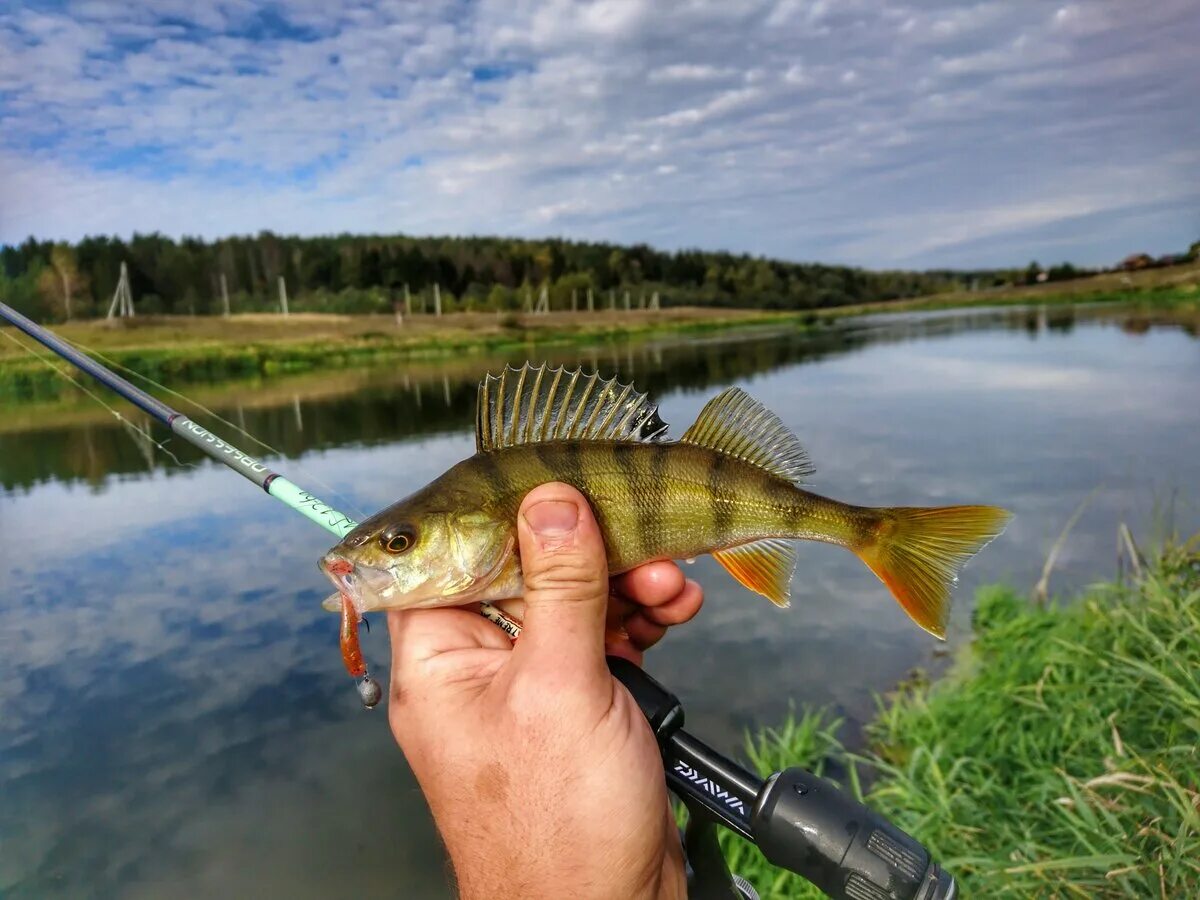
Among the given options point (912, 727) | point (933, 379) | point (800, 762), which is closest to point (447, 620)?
point (800, 762)

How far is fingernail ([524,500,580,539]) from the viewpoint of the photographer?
6.78 feet

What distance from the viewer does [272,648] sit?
8688mm

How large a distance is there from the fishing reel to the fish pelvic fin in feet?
2.30

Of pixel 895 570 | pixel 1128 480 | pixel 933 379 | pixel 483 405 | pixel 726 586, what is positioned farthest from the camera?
pixel 933 379

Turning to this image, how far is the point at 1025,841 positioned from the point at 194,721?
7.51 m

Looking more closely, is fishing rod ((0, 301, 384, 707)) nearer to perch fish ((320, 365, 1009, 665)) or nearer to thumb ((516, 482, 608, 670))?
perch fish ((320, 365, 1009, 665))

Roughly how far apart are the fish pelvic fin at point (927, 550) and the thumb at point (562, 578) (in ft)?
3.14

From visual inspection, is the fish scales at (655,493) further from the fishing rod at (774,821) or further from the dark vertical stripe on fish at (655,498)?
the fishing rod at (774,821)

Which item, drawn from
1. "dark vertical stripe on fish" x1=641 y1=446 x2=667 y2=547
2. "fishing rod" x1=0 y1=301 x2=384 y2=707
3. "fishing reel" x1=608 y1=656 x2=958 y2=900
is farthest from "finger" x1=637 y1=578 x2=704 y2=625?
"fishing rod" x1=0 y1=301 x2=384 y2=707

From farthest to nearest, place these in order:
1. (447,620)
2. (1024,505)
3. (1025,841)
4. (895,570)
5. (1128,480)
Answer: (1128,480) < (1024,505) < (1025,841) < (895,570) < (447,620)

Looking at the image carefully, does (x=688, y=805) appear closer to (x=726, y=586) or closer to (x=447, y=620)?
(x=447, y=620)

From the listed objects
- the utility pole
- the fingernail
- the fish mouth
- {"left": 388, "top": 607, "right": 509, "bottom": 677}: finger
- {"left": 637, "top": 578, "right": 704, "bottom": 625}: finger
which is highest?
the utility pole

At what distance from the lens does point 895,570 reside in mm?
2543

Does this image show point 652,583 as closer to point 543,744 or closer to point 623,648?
point 623,648
